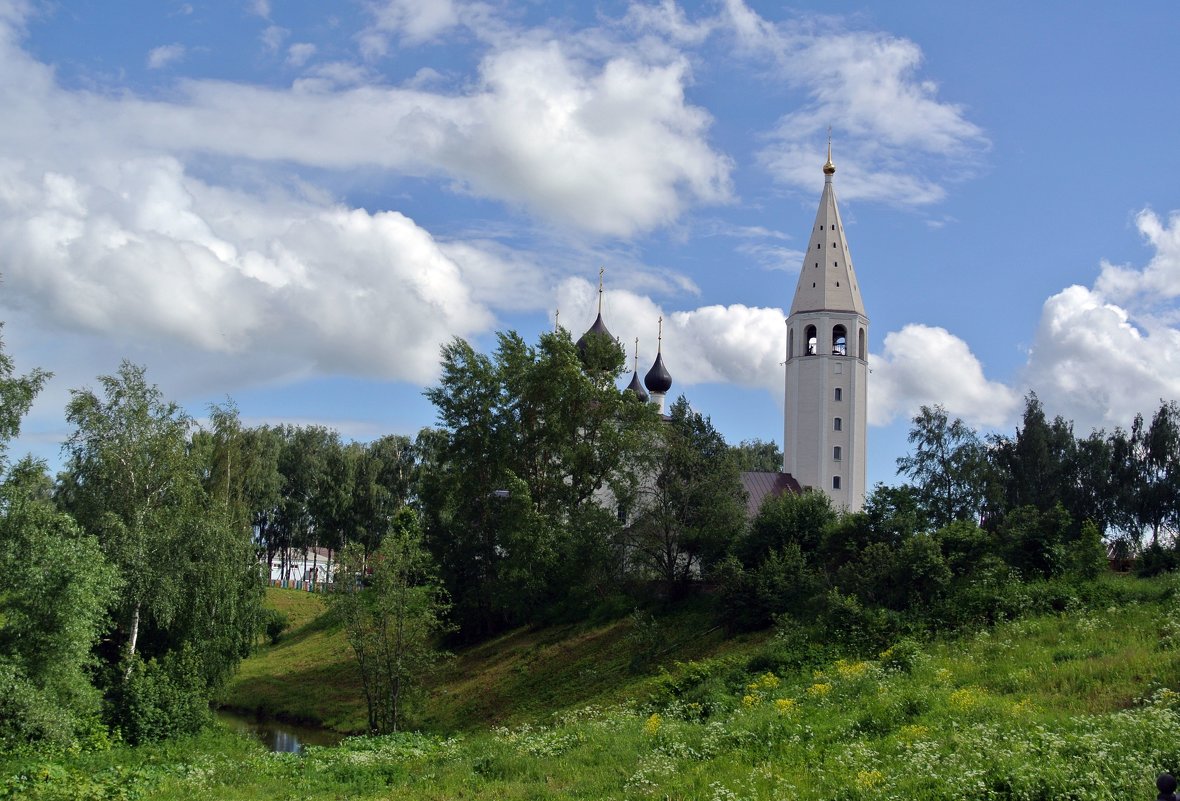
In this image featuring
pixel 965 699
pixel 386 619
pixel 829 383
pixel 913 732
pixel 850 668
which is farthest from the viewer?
pixel 829 383

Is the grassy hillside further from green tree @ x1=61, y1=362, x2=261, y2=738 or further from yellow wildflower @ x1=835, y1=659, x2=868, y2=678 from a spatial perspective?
green tree @ x1=61, y1=362, x2=261, y2=738

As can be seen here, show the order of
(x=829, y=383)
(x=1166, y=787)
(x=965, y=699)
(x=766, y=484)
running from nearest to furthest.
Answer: (x=1166, y=787) → (x=965, y=699) → (x=766, y=484) → (x=829, y=383)

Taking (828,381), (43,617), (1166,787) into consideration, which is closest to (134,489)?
Result: (43,617)

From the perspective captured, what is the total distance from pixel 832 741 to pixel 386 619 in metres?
15.3

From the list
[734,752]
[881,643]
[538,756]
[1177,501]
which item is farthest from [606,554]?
[1177,501]

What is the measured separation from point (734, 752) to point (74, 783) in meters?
10.5

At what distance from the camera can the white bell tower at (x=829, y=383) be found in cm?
4853

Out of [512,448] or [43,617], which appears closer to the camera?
[43,617]

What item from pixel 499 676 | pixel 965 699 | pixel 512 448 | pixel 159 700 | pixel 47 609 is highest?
pixel 512 448

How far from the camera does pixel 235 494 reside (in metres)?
35.0

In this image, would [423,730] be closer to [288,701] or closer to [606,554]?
[606,554]

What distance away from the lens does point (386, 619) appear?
2569 cm

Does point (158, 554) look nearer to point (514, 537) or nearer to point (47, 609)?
point (47, 609)

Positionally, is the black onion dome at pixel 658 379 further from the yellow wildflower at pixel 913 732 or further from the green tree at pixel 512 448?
the yellow wildflower at pixel 913 732
